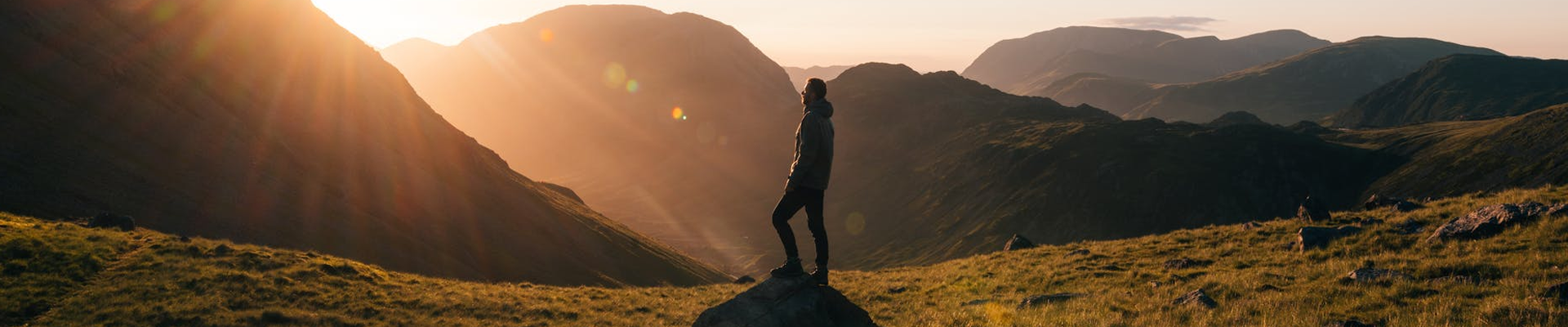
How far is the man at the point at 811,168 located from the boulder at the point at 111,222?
97.9 feet

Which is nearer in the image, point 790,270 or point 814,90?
point 814,90

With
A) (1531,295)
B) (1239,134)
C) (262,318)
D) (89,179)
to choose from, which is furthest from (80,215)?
(1239,134)

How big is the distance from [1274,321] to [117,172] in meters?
62.5

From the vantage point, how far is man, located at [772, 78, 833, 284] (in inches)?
652

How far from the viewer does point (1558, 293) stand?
1308cm

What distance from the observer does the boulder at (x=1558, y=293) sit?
42.0ft

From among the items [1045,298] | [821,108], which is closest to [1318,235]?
[1045,298]

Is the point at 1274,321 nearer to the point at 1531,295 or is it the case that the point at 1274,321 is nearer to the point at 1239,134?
the point at 1531,295

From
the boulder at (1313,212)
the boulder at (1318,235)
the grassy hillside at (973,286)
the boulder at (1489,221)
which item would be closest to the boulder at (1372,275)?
the grassy hillside at (973,286)

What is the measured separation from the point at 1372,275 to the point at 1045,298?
6.94 meters

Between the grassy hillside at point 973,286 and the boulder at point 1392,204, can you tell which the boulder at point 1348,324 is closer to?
the grassy hillside at point 973,286

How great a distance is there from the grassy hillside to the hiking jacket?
415 cm

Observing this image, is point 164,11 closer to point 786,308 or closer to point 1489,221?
point 786,308

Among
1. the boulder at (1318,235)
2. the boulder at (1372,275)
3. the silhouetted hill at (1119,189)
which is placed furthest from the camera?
the silhouetted hill at (1119,189)
